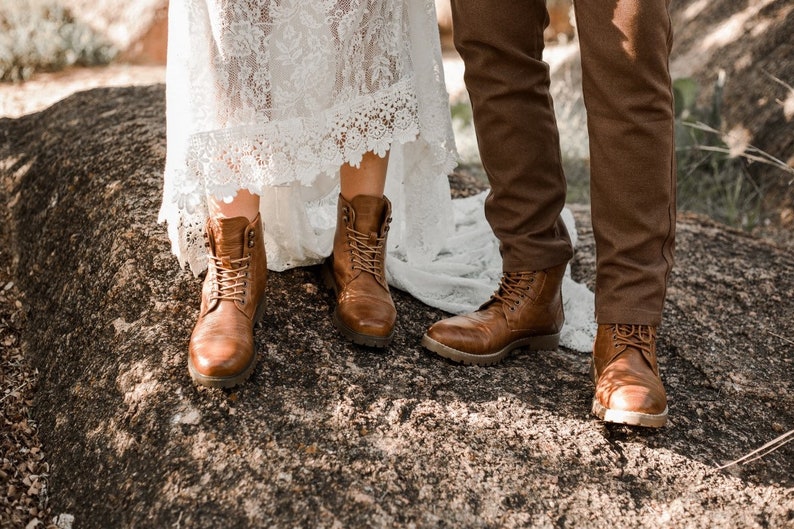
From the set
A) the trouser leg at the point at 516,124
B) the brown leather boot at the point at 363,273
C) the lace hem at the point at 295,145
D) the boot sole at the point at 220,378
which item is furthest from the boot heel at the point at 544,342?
the boot sole at the point at 220,378

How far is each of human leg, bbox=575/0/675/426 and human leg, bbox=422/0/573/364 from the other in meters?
0.22

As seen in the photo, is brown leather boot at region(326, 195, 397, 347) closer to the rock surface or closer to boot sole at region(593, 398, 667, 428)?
the rock surface

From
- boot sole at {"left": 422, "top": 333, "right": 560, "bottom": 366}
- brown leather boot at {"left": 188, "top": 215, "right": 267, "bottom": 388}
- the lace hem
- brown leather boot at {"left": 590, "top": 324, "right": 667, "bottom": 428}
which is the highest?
the lace hem

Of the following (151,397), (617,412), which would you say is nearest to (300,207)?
(151,397)

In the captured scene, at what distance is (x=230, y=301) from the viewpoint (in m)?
2.00

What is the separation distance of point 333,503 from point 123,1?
7.23 meters

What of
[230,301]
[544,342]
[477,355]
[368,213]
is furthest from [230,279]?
[544,342]

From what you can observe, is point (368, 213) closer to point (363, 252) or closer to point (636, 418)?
point (363, 252)

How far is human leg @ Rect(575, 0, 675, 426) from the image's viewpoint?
1.77 m

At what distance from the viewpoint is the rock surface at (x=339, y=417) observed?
1660mm

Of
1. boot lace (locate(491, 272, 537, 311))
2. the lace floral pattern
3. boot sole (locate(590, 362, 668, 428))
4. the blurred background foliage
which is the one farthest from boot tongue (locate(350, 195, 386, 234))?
the blurred background foliage

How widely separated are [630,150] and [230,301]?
3.65 feet

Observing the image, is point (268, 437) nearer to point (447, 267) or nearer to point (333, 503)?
point (333, 503)

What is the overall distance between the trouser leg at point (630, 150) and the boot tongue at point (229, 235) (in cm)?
94
